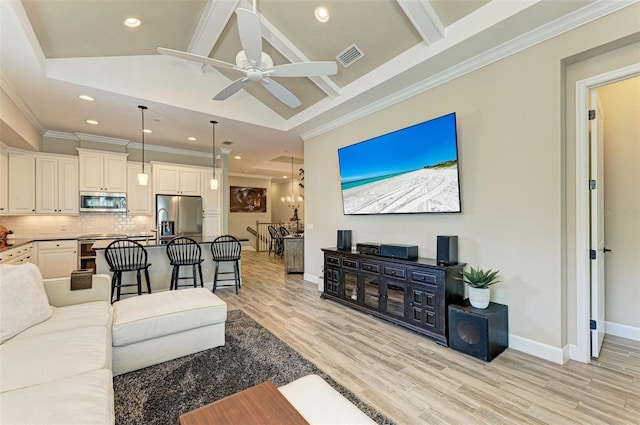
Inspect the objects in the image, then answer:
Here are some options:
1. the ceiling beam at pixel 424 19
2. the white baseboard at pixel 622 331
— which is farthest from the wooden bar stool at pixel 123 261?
the white baseboard at pixel 622 331

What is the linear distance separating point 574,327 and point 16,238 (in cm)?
829

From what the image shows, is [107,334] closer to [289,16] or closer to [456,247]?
[456,247]

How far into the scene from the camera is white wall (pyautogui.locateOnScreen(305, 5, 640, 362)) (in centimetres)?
254

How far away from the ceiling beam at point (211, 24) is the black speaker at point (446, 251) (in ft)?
11.2

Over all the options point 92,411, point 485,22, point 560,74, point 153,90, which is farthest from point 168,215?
point 560,74

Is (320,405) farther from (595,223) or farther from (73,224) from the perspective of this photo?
(73,224)

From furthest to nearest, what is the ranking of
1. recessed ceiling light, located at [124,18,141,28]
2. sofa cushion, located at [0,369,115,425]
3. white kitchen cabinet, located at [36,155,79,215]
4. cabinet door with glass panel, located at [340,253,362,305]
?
white kitchen cabinet, located at [36,155,79,215] < cabinet door with glass panel, located at [340,253,362,305] < recessed ceiling light, located at [124,18,141,28] < sofa cushion, located at [0,369,115,425]

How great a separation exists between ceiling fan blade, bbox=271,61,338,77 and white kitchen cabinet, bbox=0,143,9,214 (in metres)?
5.23

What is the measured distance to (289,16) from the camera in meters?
3.23

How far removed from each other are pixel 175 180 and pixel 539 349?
6992mm

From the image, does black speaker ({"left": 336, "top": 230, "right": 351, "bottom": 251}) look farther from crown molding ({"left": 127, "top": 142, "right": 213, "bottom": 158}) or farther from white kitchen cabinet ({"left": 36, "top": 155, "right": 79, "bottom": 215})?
white kitchen cabinet ({"left": 36, "top": 155, "right": 79, "bottom": 215})

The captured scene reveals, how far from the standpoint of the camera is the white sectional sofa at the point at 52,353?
3.86 ft

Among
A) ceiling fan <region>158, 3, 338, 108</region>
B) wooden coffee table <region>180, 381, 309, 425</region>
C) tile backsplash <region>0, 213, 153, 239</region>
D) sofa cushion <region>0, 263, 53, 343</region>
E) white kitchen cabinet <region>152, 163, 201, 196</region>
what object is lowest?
wooden coffee table <region>180, 381, 309, 425</region>

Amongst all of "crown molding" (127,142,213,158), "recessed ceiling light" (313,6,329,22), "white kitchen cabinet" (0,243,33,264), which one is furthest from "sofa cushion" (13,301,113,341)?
"crown molding" (127,142,213,158)
